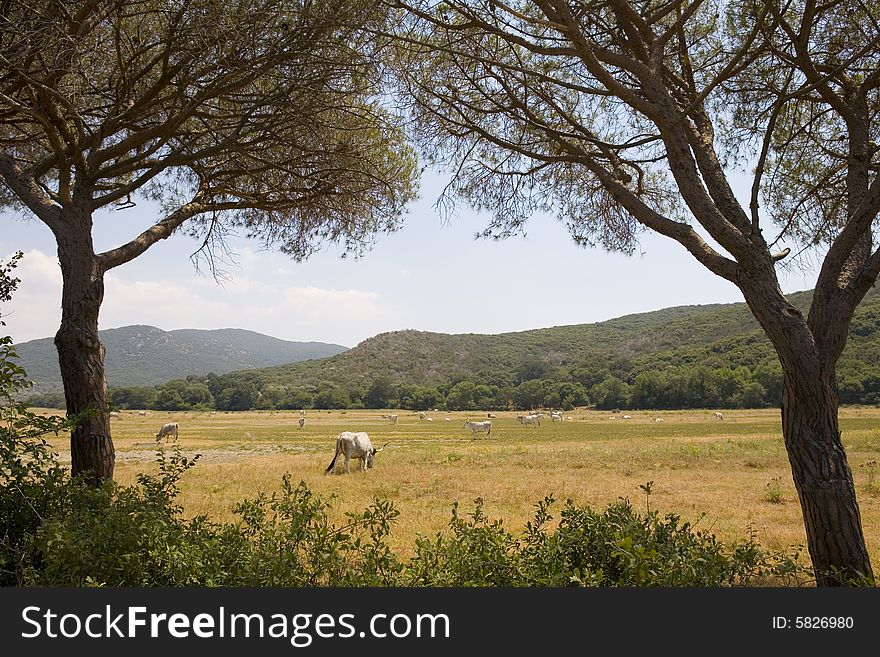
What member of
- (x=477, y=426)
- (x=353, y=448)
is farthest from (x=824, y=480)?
(x=477, y=426)

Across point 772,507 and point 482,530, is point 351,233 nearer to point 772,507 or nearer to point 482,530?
point 482,530

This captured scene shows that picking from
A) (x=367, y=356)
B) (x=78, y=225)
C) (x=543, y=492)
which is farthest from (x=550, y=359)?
(x=78, y=225)

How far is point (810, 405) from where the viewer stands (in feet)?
17.0

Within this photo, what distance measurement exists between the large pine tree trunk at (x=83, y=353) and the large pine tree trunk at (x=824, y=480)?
6.43 meters

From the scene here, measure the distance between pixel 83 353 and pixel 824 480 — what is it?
713 centimetres

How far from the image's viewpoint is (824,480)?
5.05m

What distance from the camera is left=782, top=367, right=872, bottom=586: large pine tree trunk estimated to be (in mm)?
4977

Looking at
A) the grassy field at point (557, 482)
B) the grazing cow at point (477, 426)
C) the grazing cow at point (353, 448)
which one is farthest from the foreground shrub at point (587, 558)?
the grazing cow at point (477, 426)

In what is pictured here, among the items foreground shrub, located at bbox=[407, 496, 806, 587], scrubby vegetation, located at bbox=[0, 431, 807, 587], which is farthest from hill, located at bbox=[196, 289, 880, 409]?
scrubby vegetation, located at bbox=[0, 431, 807, 587]

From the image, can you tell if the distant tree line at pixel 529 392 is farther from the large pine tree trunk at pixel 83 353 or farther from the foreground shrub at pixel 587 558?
the large pine tree trunk at pixel 83 353

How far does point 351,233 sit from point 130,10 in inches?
160

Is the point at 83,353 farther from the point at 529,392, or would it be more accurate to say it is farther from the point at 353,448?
the point at 529,392

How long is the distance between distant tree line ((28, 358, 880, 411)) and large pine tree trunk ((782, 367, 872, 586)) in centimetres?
6873

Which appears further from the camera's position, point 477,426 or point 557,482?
point 477,426
